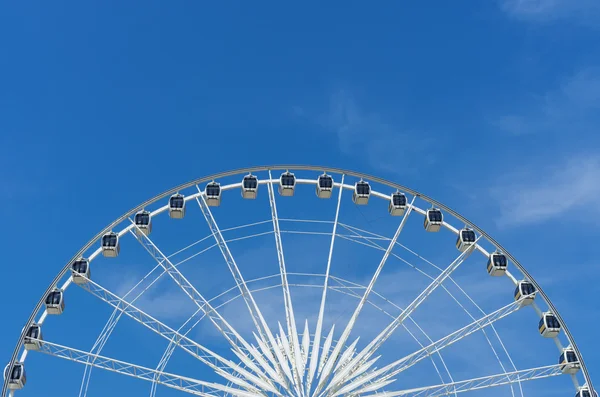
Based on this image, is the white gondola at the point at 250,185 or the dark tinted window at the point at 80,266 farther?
the white gondola at the point at 250,185

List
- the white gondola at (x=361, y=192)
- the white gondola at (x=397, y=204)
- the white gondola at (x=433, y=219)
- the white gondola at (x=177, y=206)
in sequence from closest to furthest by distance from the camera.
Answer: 1. the white gondola at (x=177, y=206)
2. the white gondola at (x=433, y=219)
3. the white gondola at (x=397, y=204)
4. the white gondola at (x=361, y=192)

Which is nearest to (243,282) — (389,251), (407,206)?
(389,251)

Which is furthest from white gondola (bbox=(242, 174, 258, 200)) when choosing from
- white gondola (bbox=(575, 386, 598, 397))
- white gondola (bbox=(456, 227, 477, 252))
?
white gondola (bbox=(575, 386, 598, 397))

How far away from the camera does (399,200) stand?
40.2 m

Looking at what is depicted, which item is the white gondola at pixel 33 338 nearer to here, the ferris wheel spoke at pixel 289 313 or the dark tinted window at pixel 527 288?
the ferris wheel spoke at pixel 289 313

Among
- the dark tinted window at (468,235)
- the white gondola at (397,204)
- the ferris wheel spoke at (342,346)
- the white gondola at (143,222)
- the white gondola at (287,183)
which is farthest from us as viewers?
the white gondola at (287,183)

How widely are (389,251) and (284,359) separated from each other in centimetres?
767

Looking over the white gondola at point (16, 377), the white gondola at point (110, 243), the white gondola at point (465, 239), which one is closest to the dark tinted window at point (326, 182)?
the white gondola at point (465, 239)

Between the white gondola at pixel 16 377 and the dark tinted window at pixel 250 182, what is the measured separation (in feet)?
43.7

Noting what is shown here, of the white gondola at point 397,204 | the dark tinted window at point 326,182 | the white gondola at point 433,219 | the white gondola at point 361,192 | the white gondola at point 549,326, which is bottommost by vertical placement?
the white gondola at point 549,326

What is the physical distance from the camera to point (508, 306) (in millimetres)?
36750

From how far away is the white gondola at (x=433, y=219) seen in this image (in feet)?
130

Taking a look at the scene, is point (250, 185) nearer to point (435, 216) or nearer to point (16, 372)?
point (435, 216)

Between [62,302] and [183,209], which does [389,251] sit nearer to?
[183,209]
